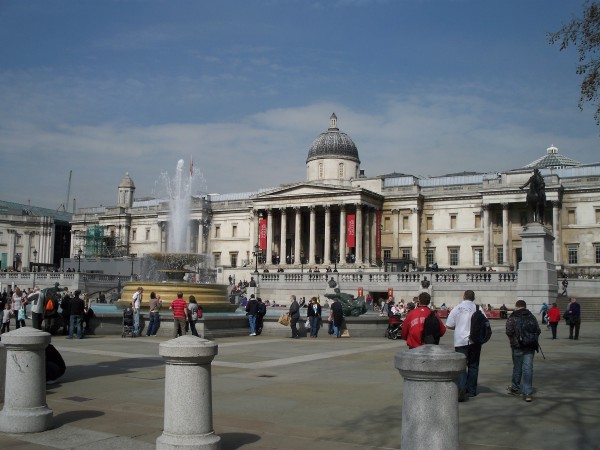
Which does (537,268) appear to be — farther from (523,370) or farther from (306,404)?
(306,404)

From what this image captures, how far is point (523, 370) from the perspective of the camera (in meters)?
11.8

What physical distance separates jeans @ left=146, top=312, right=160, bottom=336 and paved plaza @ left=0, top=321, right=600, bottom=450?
6.26 metres

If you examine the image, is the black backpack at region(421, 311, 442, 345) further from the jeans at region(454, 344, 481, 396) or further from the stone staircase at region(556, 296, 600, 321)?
the stone staircase at region(556, 296, 600, 321)

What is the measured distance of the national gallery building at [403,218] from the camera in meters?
76.8

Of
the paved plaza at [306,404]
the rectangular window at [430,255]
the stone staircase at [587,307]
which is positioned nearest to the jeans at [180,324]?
the paved plaza at [306,404]

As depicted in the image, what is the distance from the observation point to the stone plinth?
37.2 metres

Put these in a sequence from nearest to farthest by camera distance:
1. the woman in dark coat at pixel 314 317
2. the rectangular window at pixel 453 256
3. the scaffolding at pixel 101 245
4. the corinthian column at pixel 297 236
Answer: the woman in dark coat at pixel 314 317, the rectangular window at pixel 453 256, the corinthian column at pixel 297 236, the scaffolding at pixel 101 245

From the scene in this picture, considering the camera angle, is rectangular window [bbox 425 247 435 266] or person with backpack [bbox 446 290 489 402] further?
rectangular window [bbox 425 247 435 266]

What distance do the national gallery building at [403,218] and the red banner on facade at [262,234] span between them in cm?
14

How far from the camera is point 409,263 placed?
73875 mm

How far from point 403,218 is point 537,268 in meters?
49.2

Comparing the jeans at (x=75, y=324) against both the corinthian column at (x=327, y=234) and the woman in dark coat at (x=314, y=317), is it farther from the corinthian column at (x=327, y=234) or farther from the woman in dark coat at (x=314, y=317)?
the corinthian column at (x=327, y=234)

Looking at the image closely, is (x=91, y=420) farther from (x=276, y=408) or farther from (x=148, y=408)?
(x=276, y=408)

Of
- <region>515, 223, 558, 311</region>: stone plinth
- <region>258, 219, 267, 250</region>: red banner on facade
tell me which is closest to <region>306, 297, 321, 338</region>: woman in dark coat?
<region>515, 223, 558, 311</region>: stone plinth
